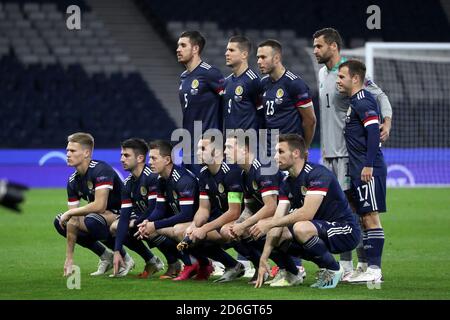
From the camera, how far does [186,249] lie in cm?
869

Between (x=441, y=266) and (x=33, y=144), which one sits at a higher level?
(x=33, y=144)

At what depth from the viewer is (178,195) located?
8.96m

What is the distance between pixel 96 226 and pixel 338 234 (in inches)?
95.9

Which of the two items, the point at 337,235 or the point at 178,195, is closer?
the point at 337,235

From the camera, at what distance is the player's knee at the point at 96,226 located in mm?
9102

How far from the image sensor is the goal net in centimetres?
2136

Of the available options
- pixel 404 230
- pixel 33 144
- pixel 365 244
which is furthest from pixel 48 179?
pixel 365 244

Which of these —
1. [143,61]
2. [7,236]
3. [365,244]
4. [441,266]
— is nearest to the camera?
[365,244]

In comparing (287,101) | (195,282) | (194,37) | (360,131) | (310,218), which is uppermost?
(194,37)

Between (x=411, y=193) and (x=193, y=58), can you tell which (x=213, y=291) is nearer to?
(x=193, y=58)

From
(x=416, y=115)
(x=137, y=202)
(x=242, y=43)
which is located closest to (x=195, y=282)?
(x=137, y=202)

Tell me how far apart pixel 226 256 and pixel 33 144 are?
45.9 feet

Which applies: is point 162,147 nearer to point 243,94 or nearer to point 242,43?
point 243,94

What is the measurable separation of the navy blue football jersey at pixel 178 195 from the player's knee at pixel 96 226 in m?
0.59
